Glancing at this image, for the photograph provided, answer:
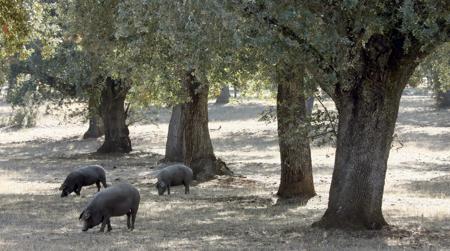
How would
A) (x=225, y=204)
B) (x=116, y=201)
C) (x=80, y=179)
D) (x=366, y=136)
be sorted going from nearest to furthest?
(x=366, y=136), (x=116, y=201), (x=225, y=204), (x=80, y=179)

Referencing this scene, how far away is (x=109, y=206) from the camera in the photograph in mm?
15477

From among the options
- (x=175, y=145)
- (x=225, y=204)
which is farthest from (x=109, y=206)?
(x=175, y=145)

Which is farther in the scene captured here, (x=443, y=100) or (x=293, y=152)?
(x=443, y=100)

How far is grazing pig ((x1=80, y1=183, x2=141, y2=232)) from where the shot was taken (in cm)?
1537

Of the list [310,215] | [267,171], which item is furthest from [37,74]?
[310,215]

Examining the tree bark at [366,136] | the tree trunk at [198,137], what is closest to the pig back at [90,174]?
the tree trunk at [198,137]

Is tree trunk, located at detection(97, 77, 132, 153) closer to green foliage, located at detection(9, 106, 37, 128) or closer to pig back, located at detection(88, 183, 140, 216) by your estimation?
green foliage, located at detection(9, 106, 37, 128)

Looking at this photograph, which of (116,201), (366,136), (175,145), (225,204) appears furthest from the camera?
(175,145)

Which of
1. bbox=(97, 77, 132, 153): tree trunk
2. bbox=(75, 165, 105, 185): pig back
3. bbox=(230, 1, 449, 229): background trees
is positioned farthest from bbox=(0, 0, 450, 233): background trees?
bbox=(97, 77, 132, 153): tree trunk

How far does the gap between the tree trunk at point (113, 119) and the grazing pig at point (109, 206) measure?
79.0ft

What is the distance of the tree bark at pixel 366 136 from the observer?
14.3 m

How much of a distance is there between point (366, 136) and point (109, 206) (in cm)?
530

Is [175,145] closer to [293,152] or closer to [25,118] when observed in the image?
[293,152]

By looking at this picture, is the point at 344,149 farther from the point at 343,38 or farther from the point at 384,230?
the point at 343,38
